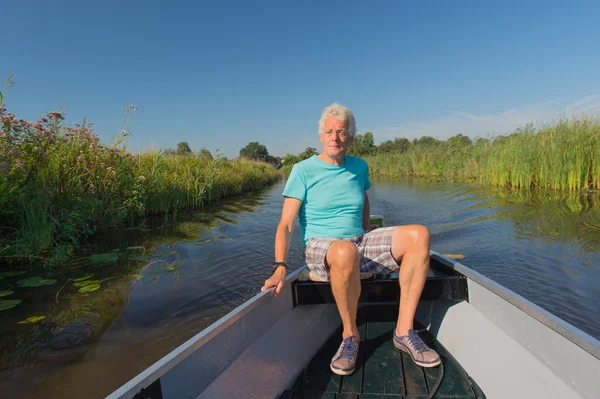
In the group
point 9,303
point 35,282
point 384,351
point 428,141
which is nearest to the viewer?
point 384,351

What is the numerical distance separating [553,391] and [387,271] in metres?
0.96

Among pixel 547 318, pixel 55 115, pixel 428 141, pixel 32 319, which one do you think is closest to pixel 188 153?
pixel 55 115

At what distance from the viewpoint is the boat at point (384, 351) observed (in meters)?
1.27

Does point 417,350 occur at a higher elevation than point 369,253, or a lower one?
lower

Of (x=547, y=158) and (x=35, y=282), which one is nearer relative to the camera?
(x=35, y=282)

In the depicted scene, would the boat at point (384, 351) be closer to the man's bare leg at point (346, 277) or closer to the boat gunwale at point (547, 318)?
the boat gunwale at point (547, 318)

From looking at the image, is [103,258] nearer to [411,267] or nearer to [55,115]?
[55,115]

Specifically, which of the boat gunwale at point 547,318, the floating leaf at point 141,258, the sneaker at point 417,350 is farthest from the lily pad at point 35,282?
the boat gunwale at point 547,318

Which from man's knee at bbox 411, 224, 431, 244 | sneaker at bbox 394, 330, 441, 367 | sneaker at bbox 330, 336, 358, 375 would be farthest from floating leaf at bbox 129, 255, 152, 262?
man's knee at bbox 411, 224, 431, 244

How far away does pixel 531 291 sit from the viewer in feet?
11.1

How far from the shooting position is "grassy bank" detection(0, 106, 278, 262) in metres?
4.17

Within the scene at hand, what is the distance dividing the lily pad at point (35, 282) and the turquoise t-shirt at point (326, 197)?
3.30 m

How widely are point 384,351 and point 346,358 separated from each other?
310mm

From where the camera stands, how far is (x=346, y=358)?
1.83 metres
